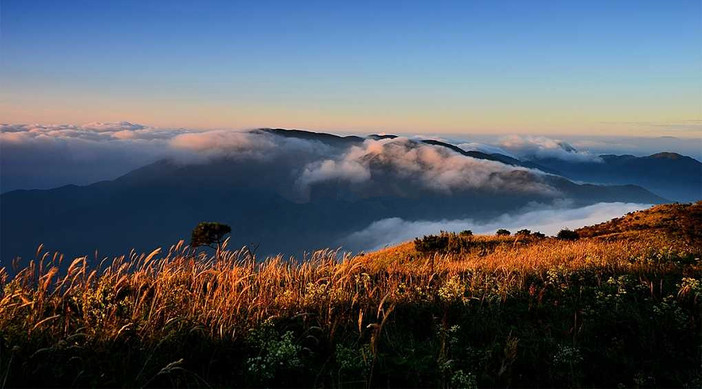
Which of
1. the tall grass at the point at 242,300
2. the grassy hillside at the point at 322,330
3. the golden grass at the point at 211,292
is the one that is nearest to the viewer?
the grassy hillside at the point at 322,330

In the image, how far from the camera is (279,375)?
17.4ft

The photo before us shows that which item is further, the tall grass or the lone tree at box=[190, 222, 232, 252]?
the lone tree at box=[190, 222, 232, 252]

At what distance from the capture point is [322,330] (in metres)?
6.16

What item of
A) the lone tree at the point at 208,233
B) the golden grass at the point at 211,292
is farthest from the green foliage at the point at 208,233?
the golden grass at the point at 211,292

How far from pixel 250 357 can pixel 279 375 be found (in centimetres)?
45

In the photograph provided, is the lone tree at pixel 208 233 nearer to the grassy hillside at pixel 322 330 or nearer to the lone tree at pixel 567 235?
the lone tree at pixel 567 235

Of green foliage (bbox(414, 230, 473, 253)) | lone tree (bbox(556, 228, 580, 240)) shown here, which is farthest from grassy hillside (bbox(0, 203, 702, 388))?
lone tree (bbox(556, 228, 580, 240))

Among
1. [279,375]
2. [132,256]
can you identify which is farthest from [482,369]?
[132,256]

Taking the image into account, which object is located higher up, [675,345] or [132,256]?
[132,256]

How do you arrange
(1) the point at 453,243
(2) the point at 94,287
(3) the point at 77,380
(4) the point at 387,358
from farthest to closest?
1. (1) the point at 453,243
2. (2) the point at 94,287
3. (4) the point at 387,358
4. (3) the point at 77,380

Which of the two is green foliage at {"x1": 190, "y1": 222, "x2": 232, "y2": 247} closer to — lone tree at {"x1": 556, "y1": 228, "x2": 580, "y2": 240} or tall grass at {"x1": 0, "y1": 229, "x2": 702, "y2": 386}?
lone tree at {"x1": 556, "y1": 228, "x2": 580, "y2": 240}

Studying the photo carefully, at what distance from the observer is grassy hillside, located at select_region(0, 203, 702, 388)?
203 inches

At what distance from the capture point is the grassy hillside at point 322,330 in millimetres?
5157

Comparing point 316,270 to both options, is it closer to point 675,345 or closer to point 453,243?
point 675,345
